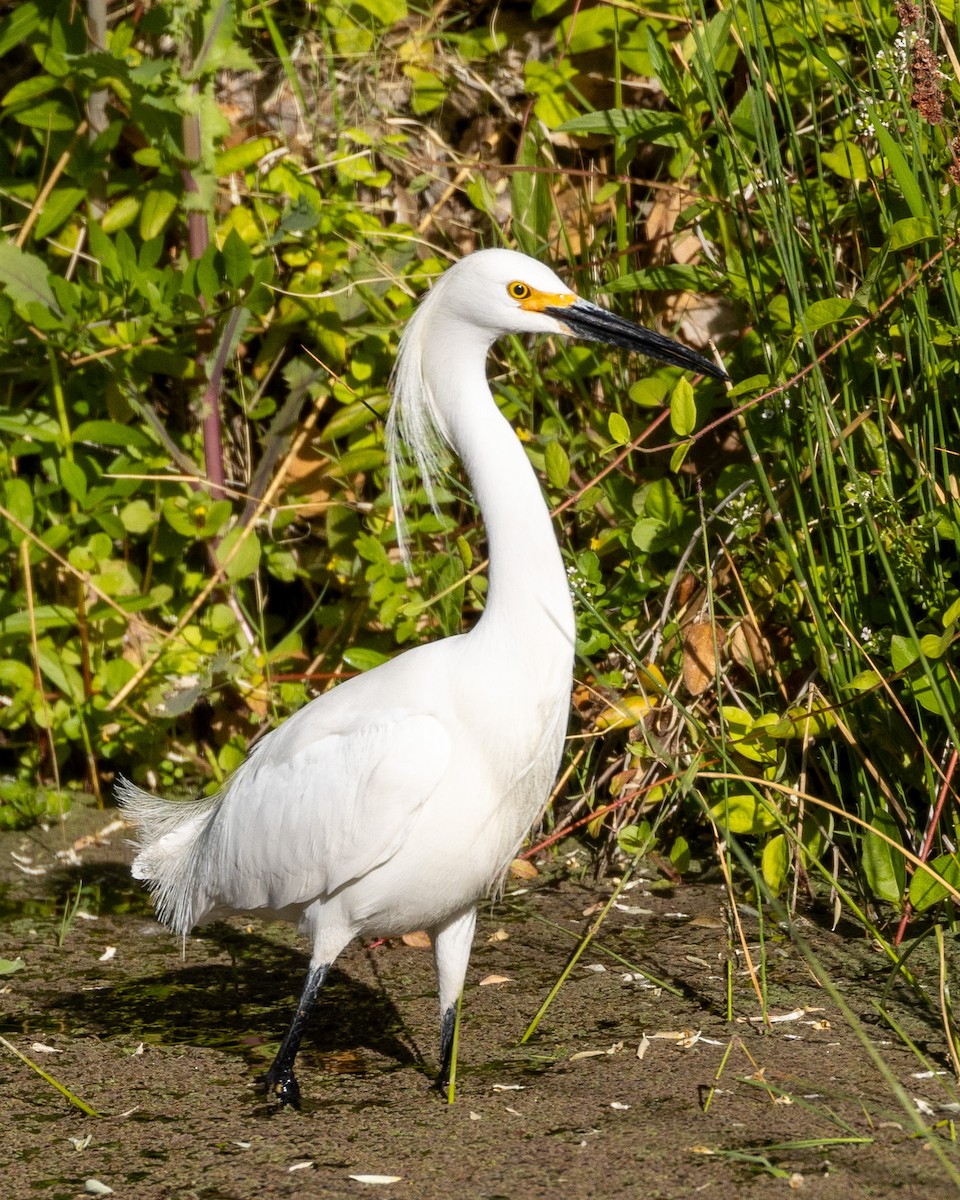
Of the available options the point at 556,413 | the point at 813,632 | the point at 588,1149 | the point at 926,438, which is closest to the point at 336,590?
the point at 556,413

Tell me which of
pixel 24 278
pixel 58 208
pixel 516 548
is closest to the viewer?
pixel 516 548

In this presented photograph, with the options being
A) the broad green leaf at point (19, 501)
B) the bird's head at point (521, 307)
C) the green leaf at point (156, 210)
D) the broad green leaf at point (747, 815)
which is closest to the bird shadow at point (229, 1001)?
the broad green leaf at point (747, 815)

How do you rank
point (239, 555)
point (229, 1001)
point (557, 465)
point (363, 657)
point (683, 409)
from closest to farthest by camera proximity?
point (683, 409)
point (229, 1001)
point (557, 465)
point (363, 657)
point (239, 555)

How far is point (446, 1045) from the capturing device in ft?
8.48

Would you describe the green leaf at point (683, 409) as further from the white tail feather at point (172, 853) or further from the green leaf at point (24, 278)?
the green leaf at point (24, 278)

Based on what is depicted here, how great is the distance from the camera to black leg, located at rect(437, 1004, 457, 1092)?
252cm

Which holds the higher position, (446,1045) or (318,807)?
(318,807)

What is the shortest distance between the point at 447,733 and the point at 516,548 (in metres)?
0.36

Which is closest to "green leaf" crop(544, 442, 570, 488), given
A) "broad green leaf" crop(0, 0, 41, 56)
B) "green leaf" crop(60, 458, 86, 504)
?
"green leaf" crop(60, 458, 86, 504)

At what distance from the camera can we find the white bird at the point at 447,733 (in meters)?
2.40

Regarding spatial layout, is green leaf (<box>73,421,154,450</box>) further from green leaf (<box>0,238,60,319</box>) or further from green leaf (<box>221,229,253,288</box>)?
green leaf (<box>221,229,253,288</box>)

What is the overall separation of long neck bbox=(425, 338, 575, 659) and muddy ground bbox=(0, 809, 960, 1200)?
73 cm

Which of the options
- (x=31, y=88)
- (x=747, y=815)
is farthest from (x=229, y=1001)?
(x=31, y=88)

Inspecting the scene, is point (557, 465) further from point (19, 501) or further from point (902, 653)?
point (19, 501)
